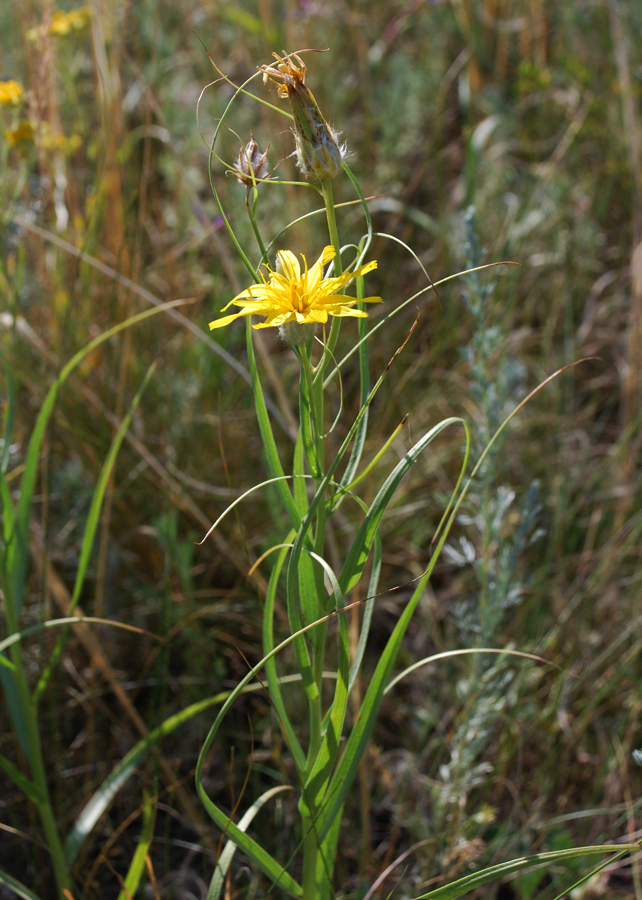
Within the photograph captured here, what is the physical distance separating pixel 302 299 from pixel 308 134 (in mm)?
147

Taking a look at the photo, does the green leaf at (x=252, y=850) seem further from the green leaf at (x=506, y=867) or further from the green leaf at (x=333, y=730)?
the green leaf at (x=506, y=867)

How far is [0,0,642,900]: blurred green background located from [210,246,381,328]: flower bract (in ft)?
0.54

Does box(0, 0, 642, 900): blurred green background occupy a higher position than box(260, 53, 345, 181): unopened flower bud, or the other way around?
box(260, 53, 345, 181): unopened flower bud

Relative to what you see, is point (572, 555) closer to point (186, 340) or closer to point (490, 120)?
point (186, 340)

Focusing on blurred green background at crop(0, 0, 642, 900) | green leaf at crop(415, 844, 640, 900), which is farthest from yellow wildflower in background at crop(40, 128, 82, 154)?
green leaf at crop(415, 844, 640, 900)

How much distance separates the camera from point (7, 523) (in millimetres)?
945

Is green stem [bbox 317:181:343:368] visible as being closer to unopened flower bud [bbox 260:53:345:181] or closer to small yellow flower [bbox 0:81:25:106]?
unopened flower bud [bbox 260:53:345:181]

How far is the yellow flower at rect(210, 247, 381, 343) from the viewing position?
604 millimetres

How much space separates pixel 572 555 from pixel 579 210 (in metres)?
1.34

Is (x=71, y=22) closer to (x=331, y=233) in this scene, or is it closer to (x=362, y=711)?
(x=331, y=233)

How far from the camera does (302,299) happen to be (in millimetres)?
Result: 652

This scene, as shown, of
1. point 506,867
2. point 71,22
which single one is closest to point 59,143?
point 71,22

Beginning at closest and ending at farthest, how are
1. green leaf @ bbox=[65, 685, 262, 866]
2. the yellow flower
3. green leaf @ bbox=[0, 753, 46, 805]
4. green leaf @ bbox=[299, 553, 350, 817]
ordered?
the yellow flower → green leaf @ bbox=[299, 553, 350, 817] → green leaf @ bbox=[0, 753, 46, 805] → green leaf @ bbox=[65, 685, 262, 866]

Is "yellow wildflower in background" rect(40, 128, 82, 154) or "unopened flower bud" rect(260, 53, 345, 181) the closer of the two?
"unopened flower bud" rect(260, 53, 345, 181)
